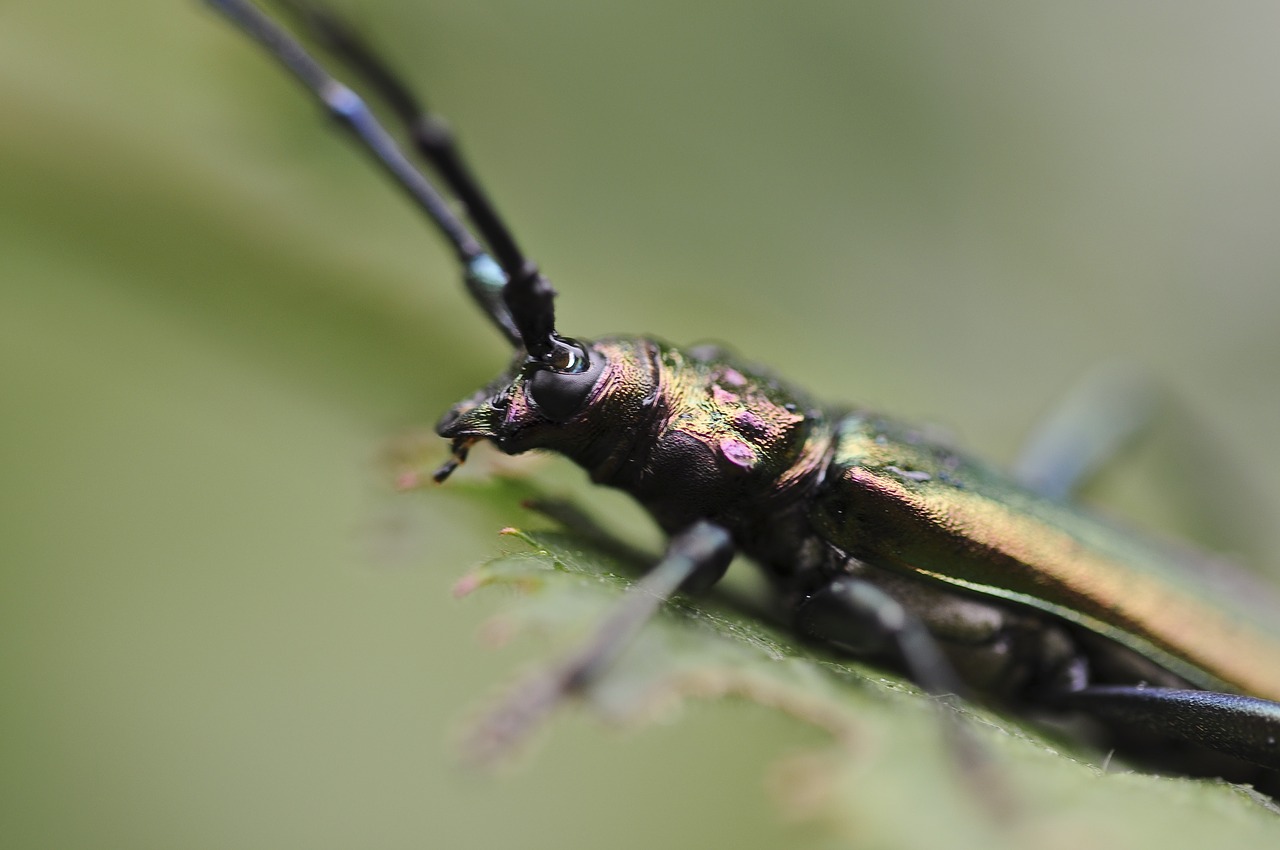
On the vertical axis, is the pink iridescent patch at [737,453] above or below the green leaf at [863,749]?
above

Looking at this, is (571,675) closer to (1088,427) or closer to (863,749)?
(863,749)

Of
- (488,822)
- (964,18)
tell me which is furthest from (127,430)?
(964,18)

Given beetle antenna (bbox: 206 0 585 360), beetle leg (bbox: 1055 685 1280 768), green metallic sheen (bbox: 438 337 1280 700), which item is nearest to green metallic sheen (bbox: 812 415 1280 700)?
green metallic sheen (bbox: 438 337 1280 700)

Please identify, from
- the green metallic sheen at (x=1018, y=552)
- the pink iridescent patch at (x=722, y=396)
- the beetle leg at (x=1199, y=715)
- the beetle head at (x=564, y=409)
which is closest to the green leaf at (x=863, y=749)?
the beetle leg at (x=1199, y=715)

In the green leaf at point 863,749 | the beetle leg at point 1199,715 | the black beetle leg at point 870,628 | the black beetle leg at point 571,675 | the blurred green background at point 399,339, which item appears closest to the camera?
the green leaf at point 863,749

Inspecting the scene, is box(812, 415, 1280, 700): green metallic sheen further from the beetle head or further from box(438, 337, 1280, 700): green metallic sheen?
the beetle head

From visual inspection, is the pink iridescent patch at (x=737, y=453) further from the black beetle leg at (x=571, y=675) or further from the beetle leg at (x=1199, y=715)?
the beetle leg at (x=1199, y=715)

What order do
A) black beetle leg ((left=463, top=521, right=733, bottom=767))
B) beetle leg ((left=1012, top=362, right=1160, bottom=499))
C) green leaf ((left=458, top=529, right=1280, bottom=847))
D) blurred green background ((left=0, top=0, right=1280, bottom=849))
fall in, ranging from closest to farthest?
green leaf ((left=458, top=529, right=1280, bottom=847)), black beetle leg ((left=463, top=521, right=733, bottom=767)), blurred green background ((left=0, top=0, right=1280, bottom=849)), beetle leg ((left=1012, top=362, right=1160, bottom=499))
